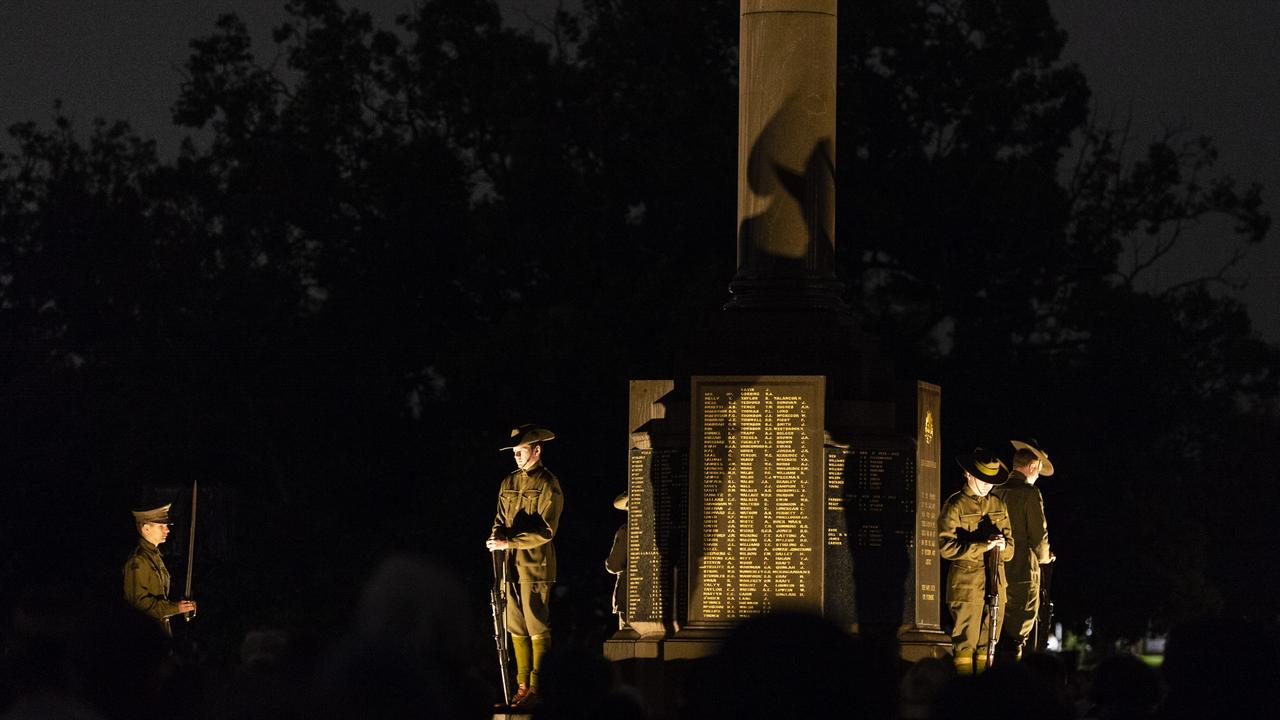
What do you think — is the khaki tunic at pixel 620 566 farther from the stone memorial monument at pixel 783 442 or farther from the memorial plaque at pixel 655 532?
the stone memorial monument at pixel 783 442

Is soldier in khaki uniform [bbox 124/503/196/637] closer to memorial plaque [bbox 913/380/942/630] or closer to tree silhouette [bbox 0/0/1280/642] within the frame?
memorial plaque [bbox 913/380/942/630]

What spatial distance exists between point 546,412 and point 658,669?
19.8 m

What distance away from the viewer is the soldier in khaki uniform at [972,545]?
17000mm

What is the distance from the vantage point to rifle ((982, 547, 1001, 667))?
17109mm

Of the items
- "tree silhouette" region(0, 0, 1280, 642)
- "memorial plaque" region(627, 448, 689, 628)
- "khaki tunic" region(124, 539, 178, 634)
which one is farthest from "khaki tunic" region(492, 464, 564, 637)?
"tree silhouette" region(0, 0, 1280, 642)

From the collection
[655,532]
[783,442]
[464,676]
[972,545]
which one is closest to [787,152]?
[783,442]

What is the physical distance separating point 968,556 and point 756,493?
1.73 metres

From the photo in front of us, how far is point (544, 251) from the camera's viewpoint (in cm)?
3844

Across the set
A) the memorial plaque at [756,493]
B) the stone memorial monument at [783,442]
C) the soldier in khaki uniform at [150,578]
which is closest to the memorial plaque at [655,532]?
the stone memorial monument at [783,442]

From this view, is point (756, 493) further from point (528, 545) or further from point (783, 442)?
point (528, 545)

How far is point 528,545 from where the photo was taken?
17.9 metres

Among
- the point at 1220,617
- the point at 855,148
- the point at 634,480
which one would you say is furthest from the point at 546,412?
the point at 1220,617

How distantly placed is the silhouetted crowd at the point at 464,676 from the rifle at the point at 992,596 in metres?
9.85

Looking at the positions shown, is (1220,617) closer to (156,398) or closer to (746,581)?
(746,581)
